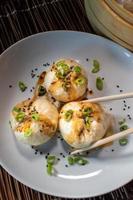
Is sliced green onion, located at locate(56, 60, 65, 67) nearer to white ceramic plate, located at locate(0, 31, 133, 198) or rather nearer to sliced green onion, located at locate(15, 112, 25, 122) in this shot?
white ceramic plate, located at locate(0, 31, 133, 198)

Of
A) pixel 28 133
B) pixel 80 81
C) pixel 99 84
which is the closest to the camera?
pixel 28 133

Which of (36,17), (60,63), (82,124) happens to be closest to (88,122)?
(82,124)

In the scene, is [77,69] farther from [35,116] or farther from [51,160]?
[51,160]

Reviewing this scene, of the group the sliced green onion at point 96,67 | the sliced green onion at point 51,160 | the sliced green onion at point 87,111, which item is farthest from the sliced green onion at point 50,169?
the sliced green onion at point 96,67

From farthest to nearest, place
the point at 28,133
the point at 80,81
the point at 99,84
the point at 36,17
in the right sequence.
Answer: the point at 36,17
the point at 99,84
the point at 80,81
the point at 28,133

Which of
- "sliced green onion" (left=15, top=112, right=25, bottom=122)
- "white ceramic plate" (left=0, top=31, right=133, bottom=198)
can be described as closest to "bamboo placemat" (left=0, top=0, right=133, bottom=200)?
"white ceramic plate" (left=0, top=31, right=133, bottom=198)

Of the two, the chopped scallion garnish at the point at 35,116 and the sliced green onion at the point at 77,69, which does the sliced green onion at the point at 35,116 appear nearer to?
the chopped scallion garnish at the point at 35,116

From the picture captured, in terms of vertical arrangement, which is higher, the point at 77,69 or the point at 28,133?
the point at 77,69
